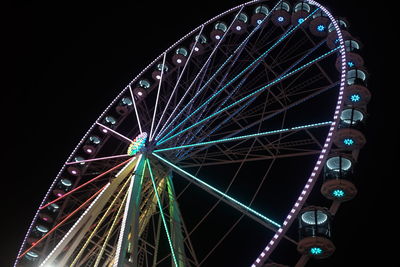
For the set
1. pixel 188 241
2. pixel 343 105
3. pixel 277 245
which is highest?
pixel 343 105

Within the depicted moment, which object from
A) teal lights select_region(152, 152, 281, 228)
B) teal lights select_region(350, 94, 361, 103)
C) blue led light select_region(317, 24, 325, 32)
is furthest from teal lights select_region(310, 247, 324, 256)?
blue led light select_region(317, 24, 325, 32)

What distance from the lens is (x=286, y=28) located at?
14938 millimetres

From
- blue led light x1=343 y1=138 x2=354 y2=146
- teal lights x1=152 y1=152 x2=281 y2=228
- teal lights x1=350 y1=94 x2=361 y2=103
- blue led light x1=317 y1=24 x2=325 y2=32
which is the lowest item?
teal lights x1=152 y1=152 x2=281 y2=228

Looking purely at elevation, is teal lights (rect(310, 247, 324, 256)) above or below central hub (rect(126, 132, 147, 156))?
below

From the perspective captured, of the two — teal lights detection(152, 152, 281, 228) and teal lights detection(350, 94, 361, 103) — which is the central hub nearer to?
teal lights detection(152, 152, 281, 228)

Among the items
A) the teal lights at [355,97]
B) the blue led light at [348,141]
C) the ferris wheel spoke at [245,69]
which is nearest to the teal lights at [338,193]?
the blue led light at [348,141]

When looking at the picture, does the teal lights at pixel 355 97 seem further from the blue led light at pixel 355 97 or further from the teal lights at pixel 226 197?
the teal lights at pixel 226 197

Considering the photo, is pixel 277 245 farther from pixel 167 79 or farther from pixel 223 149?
pixel 167 79

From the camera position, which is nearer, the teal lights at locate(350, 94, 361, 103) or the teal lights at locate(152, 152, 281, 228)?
the teal lights at locate(152, 152, 281, 228)

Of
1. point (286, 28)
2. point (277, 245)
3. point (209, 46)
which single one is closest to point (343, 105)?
point (277, 245)

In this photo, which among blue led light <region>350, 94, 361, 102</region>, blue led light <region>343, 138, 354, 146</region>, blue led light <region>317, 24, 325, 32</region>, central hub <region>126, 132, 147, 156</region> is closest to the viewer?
blue led light <region>343, 138, 354, 146</region>

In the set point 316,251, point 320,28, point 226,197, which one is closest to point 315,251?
point 316,251

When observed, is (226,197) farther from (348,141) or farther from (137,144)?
(137,144)

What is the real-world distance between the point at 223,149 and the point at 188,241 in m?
2.49
